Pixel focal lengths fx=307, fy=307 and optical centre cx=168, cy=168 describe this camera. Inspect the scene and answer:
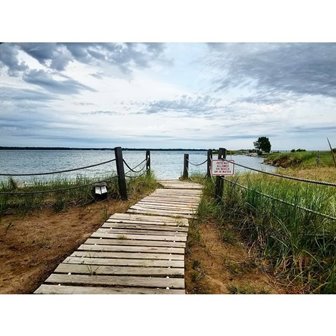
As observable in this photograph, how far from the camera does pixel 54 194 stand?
20.9 ft

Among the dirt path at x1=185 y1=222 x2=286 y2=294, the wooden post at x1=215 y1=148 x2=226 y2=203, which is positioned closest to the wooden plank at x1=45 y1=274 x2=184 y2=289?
the dirt path at x1=185 y1=222 x2=286 y2=294

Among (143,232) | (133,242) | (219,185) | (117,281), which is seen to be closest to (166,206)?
(219,185)

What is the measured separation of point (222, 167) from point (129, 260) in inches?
118

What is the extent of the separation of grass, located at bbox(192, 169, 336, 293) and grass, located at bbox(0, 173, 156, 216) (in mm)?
2560

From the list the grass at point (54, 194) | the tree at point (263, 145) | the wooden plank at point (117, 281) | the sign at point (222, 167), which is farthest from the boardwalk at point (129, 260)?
the tree at point (263, 145)

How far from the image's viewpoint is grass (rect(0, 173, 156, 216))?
5.79 meters

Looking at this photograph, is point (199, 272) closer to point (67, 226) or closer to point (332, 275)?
point (332, 275)

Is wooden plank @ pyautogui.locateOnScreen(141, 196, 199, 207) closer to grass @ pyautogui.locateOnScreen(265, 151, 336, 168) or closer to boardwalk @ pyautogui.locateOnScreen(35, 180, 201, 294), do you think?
boardwalk @ pyautogui.locateOnScreen(35, 180, 201, 294)

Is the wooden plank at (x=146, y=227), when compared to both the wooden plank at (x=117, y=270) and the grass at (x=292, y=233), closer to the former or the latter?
the grass at (x=292, y=233)

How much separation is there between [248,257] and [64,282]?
6.68 ft

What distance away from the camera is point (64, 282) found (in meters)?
2.59

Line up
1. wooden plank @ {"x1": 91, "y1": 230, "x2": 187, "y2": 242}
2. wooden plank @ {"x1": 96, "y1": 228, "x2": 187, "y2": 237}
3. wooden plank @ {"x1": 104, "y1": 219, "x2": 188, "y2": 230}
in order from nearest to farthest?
wooden plank @ {"x1": 91, "y1": 230, "x2": 187, "y2": 242}, wooden plank @ {"x1": 96, "y1": 228, "x2": 187, "y2": 237}, wooden plank @ {"x1": 104, "y1": 219, "x2": 188, "y2": 230}

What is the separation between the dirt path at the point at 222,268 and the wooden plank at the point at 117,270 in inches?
7.8
